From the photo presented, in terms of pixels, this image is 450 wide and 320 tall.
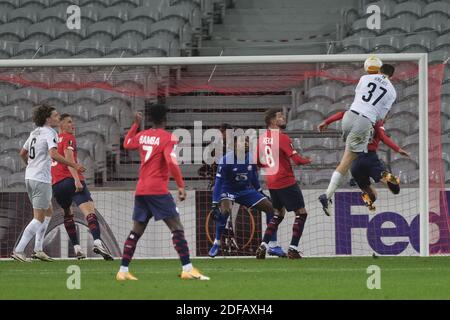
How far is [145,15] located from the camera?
2380 cm

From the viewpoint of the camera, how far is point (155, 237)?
59.9 ft

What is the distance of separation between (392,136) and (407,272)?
16.1 feet

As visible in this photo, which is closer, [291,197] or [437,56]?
[291,197]

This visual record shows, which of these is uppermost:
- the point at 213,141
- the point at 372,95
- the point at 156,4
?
the point at 156,4

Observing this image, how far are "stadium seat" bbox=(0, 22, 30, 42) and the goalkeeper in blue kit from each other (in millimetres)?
7720

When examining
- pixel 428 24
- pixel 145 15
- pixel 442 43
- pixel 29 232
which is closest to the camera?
pixel 29 232

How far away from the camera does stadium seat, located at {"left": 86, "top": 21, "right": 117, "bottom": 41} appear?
2327 centimetres

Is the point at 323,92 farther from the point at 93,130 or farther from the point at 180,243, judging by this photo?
the point at 180,243

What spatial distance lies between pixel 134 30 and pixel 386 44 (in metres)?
4.90

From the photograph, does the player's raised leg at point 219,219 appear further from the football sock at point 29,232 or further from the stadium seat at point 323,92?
the stadium seat at point 323,92

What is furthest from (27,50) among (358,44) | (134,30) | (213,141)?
(358,44)
